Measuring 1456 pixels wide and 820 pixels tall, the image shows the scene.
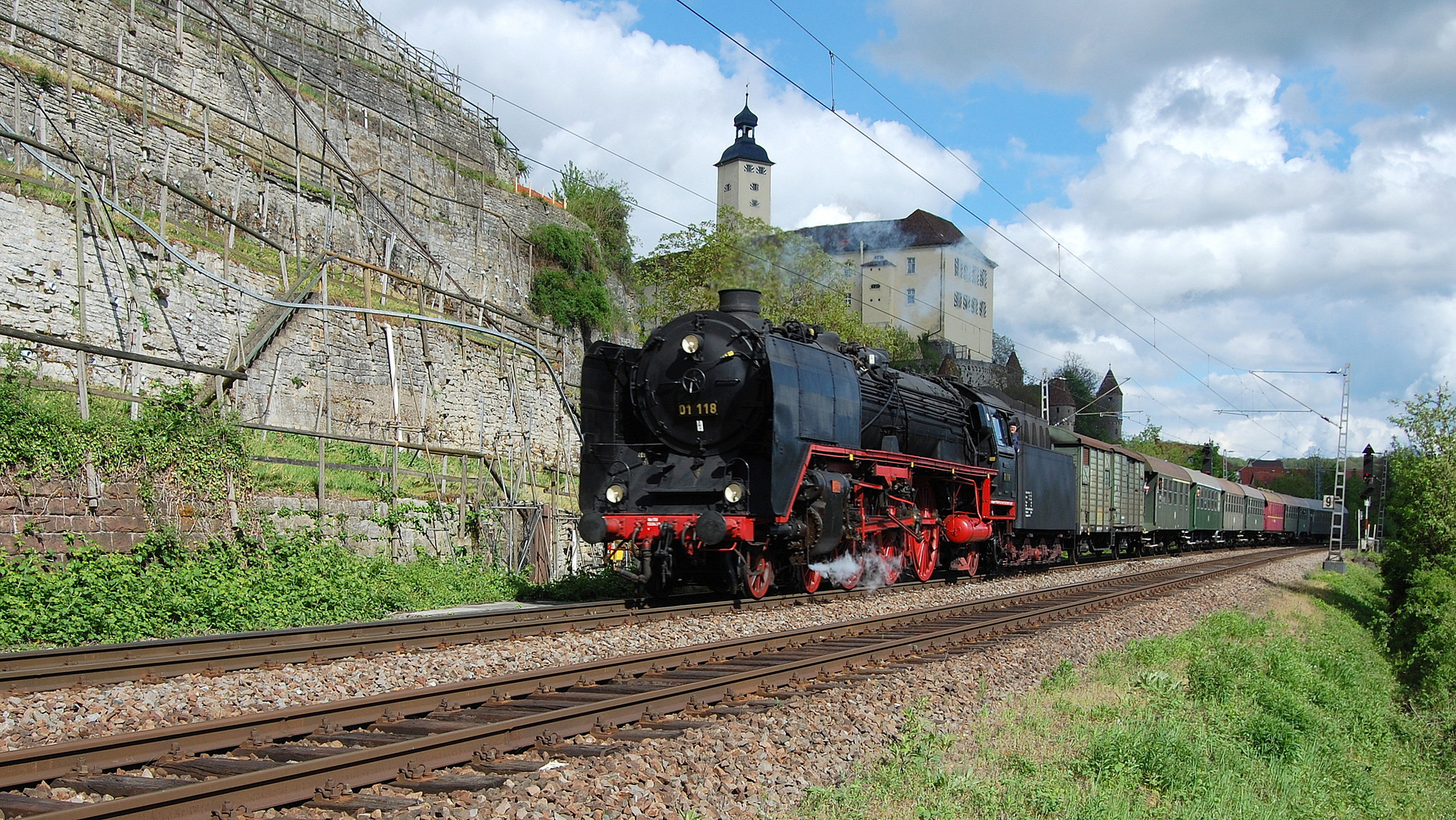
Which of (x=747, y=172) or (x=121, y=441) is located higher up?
(x=747, y=172)

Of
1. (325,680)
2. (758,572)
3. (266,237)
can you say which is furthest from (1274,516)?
(325,680)

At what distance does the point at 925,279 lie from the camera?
9044 cm

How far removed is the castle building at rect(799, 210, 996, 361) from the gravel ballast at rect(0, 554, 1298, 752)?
7546 cm

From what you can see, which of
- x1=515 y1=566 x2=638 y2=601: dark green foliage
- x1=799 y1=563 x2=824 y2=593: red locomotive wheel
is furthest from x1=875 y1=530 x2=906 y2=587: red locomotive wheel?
x1=515 y1=566 x2=638 y2=601: dark green foliage

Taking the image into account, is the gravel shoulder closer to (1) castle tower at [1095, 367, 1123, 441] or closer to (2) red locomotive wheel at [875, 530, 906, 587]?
(2) red locomotive wheel at [875, 530, 906, 587]

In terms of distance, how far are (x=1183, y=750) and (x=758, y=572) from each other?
6708 mm

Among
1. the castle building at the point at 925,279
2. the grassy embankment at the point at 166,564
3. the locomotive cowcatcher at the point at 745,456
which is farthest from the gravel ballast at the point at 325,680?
the castle building at the point at 925,279

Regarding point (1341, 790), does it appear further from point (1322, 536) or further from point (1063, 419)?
point (1322, 536)

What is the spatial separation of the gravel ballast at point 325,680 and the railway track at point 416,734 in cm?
73

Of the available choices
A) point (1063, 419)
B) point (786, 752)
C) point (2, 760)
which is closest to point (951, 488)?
point (786, 752)

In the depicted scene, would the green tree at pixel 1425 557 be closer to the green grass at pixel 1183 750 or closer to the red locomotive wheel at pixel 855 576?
the green grass at pixel 1183 750

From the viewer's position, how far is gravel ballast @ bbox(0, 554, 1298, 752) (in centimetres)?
586

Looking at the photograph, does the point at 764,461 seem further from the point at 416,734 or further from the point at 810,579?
the point at 416,734

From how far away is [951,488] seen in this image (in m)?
16.7
